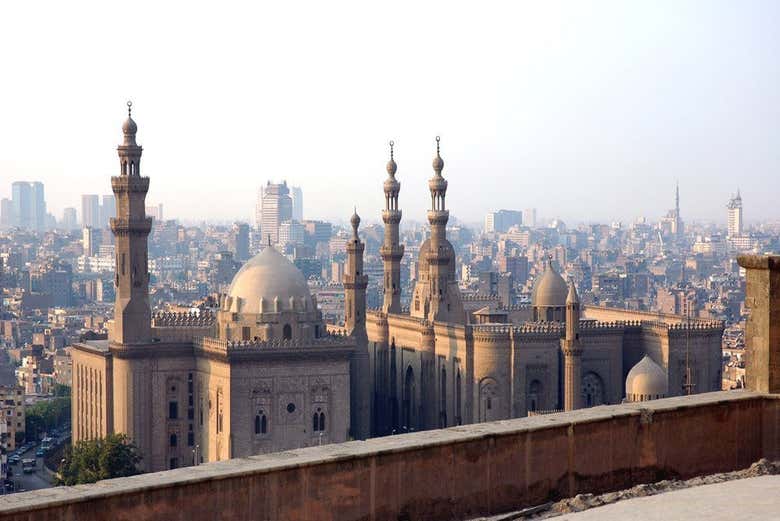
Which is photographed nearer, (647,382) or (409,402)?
(647,382)

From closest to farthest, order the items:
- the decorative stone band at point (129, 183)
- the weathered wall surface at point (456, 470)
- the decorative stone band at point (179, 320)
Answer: the weathered wall surface at point (456, 470)
the decorative stone band at point (129, 183)
the decorative stone band at point (179, 320)

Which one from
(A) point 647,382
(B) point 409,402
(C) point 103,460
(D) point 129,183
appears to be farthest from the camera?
(B) point 409,402

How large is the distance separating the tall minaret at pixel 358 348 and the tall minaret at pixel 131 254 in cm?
564

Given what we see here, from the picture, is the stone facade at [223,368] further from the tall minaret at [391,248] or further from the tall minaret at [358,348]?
the tall minaret at [391,248]

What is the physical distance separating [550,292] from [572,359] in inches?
212

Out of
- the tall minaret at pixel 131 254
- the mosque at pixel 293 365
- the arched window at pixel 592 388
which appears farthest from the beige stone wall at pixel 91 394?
the arched window at pixel 592 388

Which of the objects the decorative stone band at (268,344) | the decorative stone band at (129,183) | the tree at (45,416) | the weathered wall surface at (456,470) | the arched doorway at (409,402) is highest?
the decorative stone band at (129,183)

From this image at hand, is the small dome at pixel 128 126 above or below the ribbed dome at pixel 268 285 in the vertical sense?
above

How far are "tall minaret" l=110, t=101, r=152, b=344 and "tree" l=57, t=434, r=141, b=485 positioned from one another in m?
2.76

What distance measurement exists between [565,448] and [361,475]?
170 cm

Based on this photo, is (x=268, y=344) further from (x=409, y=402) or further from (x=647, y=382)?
(x=647, y=382)

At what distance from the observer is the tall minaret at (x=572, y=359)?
41562mm

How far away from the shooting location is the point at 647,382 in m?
39.2

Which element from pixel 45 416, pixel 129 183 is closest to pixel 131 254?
pixel 129 183
